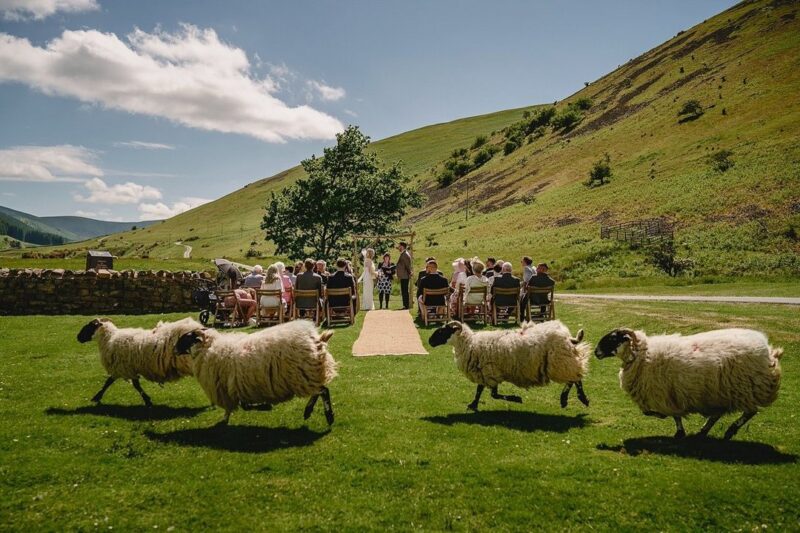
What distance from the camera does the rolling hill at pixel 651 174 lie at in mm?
46625

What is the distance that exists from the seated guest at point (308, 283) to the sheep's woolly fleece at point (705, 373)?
464 inches

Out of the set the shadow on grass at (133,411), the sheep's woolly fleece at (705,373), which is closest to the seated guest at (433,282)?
the shadow on grass at (133,411)

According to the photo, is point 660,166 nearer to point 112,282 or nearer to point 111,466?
→ point 112,282

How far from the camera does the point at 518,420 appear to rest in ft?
29.3

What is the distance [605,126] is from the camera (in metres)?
104

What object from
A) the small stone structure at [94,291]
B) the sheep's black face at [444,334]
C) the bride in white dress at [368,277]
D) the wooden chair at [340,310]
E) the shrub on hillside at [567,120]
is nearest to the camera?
the sheep's black face at [444,334]

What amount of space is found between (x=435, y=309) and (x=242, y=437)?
12.3 metres

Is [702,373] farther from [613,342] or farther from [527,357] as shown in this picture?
[527,357]

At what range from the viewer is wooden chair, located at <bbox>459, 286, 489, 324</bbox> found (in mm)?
18031

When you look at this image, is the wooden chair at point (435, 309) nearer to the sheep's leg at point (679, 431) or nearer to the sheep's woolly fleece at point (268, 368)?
the sheep's woolly fleece at point (268, 368)

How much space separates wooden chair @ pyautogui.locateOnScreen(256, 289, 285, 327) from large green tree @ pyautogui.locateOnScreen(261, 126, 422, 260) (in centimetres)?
2018

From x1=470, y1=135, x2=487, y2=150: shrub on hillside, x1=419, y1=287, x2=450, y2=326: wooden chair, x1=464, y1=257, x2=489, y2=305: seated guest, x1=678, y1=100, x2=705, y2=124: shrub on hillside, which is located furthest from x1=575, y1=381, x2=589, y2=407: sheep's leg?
x1=470, y1=135, x2=487, y2=150: shrub on hillside

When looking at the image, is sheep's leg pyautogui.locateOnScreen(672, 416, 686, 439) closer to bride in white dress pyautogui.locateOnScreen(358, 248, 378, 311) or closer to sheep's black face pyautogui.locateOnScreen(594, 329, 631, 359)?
sheep's black face pyautogui.locateOnScreen(594, 329, 631, 359)

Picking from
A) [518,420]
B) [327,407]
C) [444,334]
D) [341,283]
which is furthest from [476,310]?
[327,407]
